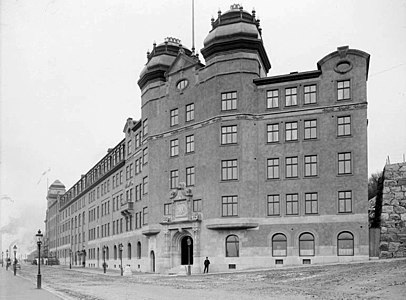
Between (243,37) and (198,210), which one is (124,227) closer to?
(198,210)

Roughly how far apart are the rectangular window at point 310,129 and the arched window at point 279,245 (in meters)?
8.73

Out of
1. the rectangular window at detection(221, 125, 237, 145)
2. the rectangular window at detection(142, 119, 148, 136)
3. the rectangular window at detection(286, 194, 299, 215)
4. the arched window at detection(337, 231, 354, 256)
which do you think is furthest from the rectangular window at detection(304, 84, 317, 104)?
the rectangular window at detection(142, 119, 148, 136)

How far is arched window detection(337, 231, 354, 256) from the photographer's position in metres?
45.4

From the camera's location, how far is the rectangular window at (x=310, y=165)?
47.8 metres

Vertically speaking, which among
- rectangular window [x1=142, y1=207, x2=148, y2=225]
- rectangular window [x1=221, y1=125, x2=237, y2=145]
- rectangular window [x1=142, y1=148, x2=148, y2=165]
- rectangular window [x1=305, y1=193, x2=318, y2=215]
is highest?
rectangular window [x1=221, y1=125, x2=237, y2=145]

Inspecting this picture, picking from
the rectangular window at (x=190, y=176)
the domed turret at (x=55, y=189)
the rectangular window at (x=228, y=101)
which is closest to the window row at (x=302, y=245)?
the rectangular window at (x=190, y=176)

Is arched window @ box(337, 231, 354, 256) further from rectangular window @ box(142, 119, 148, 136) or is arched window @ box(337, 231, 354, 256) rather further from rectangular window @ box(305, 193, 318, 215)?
rectangular window @ box(142, 119, 148, 136)

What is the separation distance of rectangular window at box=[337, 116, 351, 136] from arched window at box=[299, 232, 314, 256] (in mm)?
8917

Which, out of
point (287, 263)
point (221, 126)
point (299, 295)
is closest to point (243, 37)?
point (221, 126)

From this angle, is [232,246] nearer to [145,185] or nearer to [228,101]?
[228,101]

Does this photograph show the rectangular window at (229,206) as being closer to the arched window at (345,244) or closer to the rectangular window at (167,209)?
the rectangular window at (167,209)

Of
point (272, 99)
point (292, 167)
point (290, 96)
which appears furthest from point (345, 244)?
point (272, 99)

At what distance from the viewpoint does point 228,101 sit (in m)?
50.8

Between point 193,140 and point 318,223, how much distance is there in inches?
568
